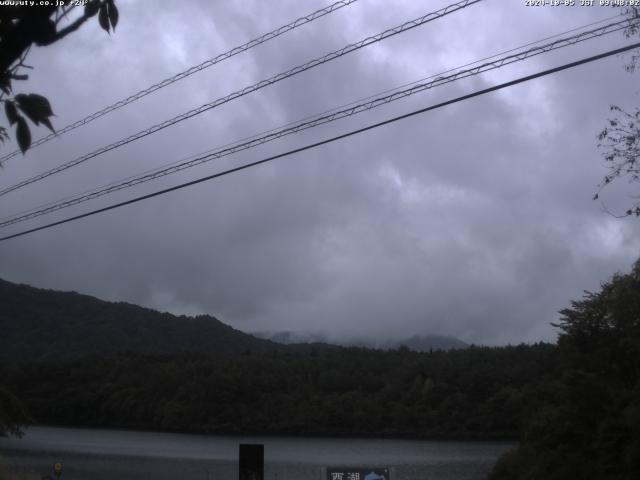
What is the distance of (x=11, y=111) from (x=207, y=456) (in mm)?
51082

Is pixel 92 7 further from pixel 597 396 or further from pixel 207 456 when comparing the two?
pixel 207 456

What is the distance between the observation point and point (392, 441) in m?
66.5

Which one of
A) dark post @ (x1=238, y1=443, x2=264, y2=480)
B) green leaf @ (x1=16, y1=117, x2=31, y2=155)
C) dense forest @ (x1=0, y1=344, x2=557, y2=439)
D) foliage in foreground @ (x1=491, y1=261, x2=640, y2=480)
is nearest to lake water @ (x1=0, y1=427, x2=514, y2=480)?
dense forest @ (x1=0, y1=344, x2=557, y2=439)

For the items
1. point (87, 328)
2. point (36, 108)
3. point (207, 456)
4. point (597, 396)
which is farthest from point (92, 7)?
point (87, 328)

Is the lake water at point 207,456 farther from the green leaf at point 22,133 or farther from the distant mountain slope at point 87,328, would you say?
the green leaf at point 22,133

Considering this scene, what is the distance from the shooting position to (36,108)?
3625mm

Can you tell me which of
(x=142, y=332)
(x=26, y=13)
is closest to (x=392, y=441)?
(x=142, y=332)

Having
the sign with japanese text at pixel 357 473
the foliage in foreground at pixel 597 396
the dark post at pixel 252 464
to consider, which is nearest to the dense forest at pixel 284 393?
the foliage in foreground at pixel 597 396

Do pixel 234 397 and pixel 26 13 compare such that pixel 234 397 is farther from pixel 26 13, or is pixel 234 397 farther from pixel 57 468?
pixel 26 13

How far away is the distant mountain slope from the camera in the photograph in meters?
72.2

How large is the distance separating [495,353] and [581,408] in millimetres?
50503

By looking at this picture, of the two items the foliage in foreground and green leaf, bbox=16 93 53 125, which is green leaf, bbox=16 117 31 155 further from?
the foliage in foreground

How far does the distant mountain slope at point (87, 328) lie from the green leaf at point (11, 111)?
222 feet

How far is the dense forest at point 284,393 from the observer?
2491 inches
